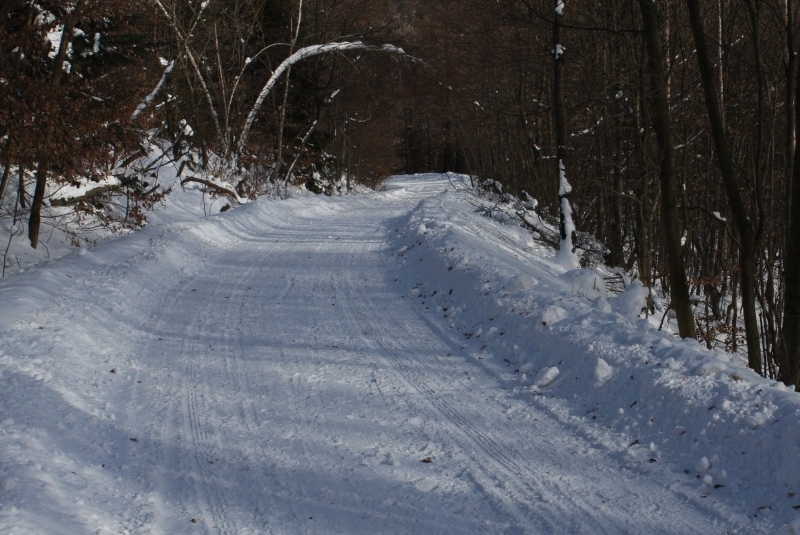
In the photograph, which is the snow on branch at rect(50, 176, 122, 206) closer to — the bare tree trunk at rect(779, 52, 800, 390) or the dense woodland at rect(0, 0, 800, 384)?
the dense woodland at rect(0, 0, 800, 384)

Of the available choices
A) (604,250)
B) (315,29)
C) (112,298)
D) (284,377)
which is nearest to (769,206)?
(604,250)

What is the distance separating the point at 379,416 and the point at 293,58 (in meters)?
21.1

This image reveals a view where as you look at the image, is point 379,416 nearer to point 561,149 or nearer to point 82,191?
point 561,149

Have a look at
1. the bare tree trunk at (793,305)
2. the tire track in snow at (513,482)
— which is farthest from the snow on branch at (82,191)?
the bare tree trunk at (793,305)

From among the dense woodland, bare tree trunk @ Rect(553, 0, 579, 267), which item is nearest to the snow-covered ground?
the dense woodland

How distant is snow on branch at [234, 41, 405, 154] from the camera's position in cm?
2191

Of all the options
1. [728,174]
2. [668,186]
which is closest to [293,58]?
[668,186]

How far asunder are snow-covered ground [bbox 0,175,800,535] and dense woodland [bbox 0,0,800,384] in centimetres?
271

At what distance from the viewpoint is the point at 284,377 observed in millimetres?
6062

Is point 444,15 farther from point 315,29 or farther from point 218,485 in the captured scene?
point 218,485

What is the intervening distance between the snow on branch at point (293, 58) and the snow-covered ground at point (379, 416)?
13777 millimetres

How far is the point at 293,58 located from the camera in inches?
939

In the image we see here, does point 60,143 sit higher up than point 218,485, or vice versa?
point 60,143

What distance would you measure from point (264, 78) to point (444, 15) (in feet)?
37.0
